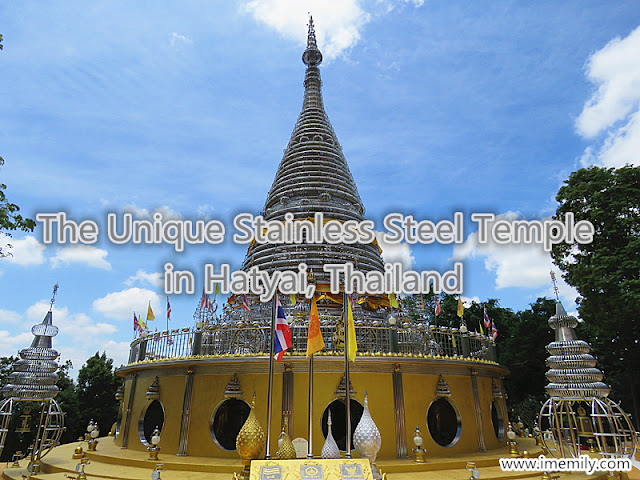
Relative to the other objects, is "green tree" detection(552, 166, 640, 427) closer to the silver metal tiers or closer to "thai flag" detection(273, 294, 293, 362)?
"thai flag" detection(273, 294, 293, 362)

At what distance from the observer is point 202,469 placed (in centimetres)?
1199

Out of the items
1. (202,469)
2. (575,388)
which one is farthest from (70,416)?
(575,388)

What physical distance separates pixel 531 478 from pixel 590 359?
3.88m

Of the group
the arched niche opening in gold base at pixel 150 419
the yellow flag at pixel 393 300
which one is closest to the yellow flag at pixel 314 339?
the yellow flag at pixel 393 300

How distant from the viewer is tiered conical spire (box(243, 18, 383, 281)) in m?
21.3

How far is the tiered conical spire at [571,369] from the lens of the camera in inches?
447

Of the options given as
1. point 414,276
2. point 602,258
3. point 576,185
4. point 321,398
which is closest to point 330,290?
point 414,276

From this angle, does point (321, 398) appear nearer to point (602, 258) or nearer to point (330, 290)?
point (330, 290)

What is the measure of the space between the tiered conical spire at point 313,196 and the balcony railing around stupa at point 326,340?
5812mm

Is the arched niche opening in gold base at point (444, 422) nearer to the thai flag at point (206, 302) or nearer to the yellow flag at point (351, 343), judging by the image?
the yellow flag at point (351, 343)

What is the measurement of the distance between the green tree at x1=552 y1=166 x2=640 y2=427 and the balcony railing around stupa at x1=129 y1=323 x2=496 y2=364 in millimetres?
10926

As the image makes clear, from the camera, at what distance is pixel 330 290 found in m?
19.4

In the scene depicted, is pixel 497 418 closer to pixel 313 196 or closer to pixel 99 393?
pixel 313 196

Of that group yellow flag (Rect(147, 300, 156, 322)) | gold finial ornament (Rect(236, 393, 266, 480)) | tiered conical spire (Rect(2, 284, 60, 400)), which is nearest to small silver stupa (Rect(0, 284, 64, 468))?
tiered conical spire (Rect(2, 284, 60, 400))
